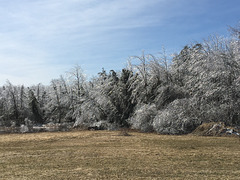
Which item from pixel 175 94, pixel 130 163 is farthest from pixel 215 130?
pixel 130 163

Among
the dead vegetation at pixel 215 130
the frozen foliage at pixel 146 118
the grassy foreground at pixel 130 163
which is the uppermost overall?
the frozen foliage at pixel 146 118

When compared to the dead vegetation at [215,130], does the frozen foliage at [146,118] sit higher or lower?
higher

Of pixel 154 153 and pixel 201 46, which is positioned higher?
pixel 201 46

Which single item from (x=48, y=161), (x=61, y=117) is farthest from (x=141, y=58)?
(x=61, y=117)

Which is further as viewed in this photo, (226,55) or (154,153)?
(226,55)

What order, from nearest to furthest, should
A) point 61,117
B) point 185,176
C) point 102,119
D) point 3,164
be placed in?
1. point 185,176
2. point 3,164
3. point 102,119
4. point 61,117

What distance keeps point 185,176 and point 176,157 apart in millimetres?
2353

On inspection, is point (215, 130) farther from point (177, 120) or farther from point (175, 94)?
point (175, 94)

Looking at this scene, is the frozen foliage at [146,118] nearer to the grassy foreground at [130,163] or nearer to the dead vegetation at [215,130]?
the dead vegetation at [215,130]

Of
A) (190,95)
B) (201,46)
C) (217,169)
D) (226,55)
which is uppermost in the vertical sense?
(201,46)

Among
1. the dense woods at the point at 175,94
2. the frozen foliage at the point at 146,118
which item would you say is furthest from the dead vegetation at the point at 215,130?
the frozen foliage at the point at 146,118

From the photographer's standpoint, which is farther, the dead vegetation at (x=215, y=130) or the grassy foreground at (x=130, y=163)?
the dead vegetation at (x=215, y=130)

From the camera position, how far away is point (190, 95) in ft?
60.0

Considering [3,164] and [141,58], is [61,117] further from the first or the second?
[3,164]
